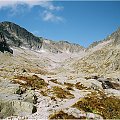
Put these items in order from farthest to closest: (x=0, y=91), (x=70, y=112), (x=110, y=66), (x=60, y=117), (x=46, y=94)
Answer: (x=110, y=66) → (x=46, y=94) → (x=0, y=91) → (x=70, y=112) → (x=60, y=117)

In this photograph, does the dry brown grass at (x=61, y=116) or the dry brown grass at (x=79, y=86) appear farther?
the dry brown grass at (x=79, y=86)

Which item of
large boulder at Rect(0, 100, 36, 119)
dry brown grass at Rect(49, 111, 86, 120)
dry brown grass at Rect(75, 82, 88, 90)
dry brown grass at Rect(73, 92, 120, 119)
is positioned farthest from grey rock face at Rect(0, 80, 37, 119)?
dry brown grass at Rect(75, 82, 88, 90)

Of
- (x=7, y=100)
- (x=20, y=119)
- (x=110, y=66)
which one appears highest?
(x=110, y=66)

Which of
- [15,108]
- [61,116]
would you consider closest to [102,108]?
[61,116]

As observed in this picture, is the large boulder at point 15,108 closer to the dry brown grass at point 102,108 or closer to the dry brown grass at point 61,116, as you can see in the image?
the dry brown grass at point 61,116

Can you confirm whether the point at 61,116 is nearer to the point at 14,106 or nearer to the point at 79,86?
the point at 14,106

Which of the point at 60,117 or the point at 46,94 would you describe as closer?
the point at 60,117

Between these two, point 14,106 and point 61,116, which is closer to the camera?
point 61,116

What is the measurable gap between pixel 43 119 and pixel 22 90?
10.4 metres

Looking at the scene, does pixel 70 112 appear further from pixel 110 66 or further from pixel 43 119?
pixel 110 66

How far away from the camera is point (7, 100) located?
27.6m

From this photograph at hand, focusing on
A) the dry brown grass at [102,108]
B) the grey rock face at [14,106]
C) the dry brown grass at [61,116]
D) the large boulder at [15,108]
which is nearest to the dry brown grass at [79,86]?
the dry brown grass at [102,108]

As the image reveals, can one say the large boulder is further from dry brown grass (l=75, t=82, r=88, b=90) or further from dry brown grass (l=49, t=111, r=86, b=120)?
dry brown grass (l=75, t=82, r=88, b=90)

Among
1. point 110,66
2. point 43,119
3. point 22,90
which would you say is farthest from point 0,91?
point 110,66
